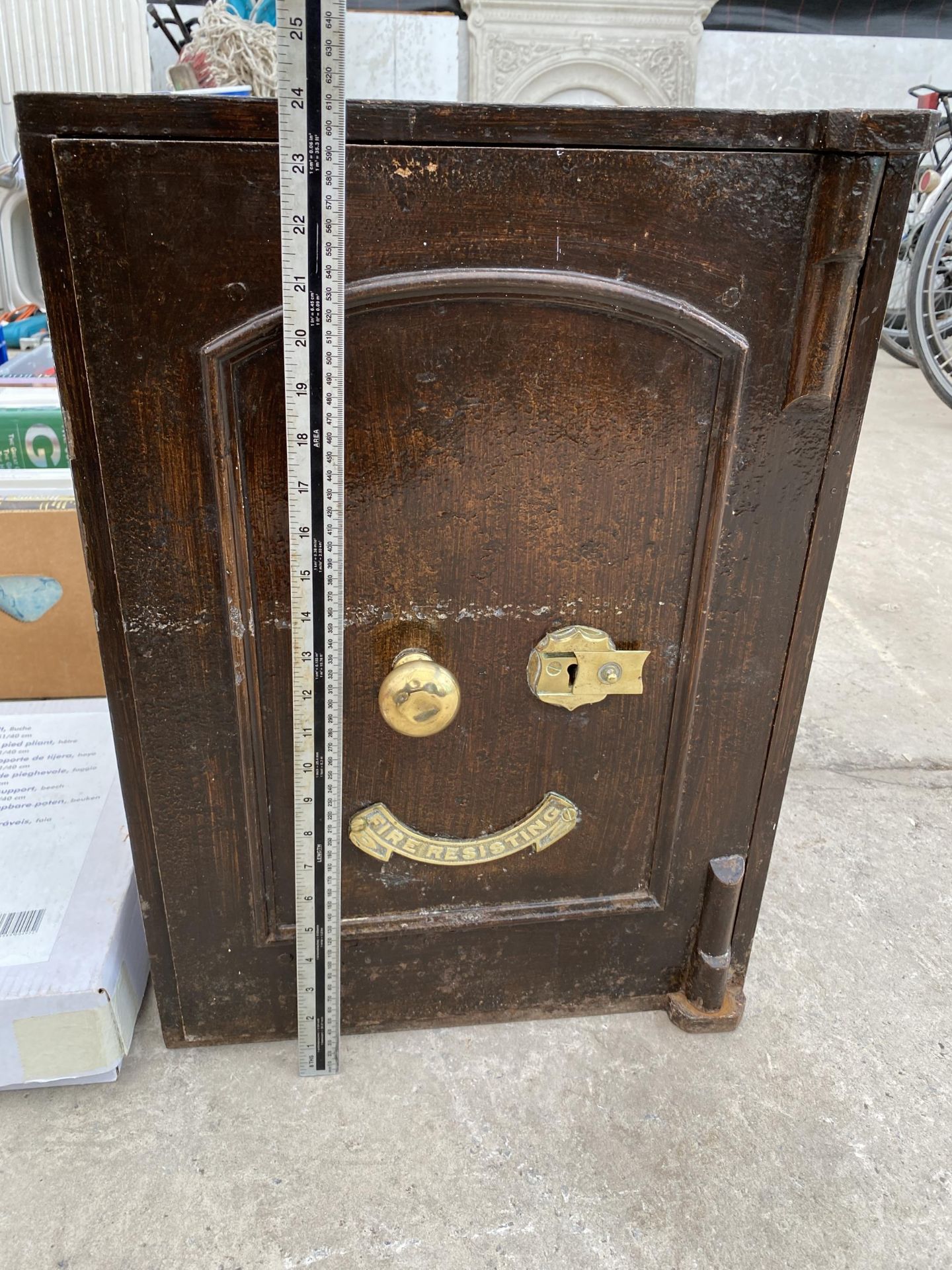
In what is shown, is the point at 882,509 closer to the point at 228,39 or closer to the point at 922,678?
the point at 922,678

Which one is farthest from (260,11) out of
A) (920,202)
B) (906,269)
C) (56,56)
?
(906,269)

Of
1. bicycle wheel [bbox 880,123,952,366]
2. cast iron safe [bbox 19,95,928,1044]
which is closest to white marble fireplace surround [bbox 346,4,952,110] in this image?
bicycle wheel [bbox 880,123,952,366]

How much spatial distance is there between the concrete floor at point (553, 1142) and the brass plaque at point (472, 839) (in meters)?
0.27

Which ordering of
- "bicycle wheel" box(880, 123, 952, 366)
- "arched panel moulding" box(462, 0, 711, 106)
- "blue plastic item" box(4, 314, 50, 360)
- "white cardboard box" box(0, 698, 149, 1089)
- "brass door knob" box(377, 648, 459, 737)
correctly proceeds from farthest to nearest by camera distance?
"arched panel moulding" box(462, 0, 711, 106) → "bicycle wheel" box(880, 123, 952, 366) → "blue plastic item" box(4, 314, 50, 360) → "white cardboard box" box(0, 698, 149, 1089) → "brass door knob" box(377, 648, 459, 737)

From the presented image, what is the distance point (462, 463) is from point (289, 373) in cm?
19

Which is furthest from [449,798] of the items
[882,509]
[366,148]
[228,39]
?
[882,509]

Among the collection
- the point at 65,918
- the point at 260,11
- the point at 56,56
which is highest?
the point at 56,56

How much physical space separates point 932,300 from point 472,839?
322 centimetres

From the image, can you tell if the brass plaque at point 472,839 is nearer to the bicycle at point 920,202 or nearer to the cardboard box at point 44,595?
the cardboard box at point 44,595

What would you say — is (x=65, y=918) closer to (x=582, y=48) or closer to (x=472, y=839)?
(x=472, y=839)

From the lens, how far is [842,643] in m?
2.09

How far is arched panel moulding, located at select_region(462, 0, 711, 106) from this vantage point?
14.6ft

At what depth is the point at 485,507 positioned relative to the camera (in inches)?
32.1

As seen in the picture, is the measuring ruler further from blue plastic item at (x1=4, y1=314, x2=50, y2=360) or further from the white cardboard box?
blue plastic item at (x1=4, y1=314, x2=50, y2=360)
